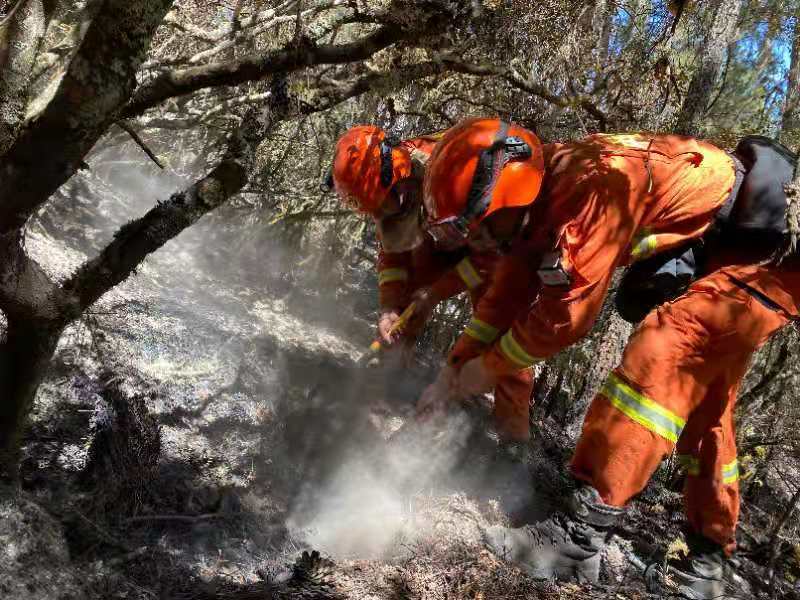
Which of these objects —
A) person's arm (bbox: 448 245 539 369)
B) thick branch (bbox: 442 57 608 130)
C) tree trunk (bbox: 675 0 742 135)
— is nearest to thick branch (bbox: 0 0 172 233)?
thick branch (bbox: 442 57 608 130)

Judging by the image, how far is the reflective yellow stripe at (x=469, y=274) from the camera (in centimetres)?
389

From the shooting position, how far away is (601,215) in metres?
2.20

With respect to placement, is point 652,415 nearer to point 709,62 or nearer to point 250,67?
point 250,67

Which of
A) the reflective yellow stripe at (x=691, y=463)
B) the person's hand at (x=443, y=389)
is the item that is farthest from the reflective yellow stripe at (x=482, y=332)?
the reflective yellow stripe at (x=691, y=463)

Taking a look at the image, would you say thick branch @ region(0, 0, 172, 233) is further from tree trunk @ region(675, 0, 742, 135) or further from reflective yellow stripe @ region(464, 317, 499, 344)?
tree trunk @ region(675, 0, 742, 135)

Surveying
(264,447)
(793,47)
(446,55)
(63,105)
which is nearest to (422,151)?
(446,55)

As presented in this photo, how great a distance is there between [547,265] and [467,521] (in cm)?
136

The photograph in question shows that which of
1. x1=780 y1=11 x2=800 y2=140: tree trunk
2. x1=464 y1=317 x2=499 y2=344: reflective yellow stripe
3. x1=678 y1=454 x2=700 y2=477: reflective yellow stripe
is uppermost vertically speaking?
x1=780 y1=11 x2=800 y2=140: tree trunk

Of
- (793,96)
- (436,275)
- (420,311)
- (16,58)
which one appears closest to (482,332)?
(420,311)

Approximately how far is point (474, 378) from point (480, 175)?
0.98m

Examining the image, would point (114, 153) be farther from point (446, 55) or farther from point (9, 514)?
point (9, 514)

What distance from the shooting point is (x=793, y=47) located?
22.2 ft

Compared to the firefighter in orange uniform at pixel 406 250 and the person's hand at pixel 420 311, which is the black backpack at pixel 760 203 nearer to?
the firefighter in orange uniform at pixel 406 250

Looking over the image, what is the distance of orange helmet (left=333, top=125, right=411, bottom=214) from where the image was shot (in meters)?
3.40
